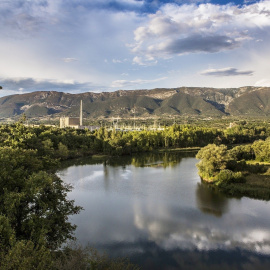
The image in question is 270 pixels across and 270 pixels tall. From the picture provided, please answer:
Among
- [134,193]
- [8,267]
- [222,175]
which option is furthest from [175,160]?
[8,267]

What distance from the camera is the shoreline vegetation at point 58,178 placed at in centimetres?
1216

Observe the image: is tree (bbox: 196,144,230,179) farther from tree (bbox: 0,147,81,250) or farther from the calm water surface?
tree (bbox: 0,147,81,250)

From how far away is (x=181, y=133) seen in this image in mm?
81312

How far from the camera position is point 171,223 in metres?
23.4

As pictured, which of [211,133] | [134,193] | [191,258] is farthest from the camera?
[211,133]

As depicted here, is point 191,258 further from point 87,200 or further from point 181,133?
point 181,133

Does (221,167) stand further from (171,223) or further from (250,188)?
(171,223)

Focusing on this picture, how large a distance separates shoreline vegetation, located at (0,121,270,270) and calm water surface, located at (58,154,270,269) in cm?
229

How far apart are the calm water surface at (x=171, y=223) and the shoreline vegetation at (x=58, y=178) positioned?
2.29 m

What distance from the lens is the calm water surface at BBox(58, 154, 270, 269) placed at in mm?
18156

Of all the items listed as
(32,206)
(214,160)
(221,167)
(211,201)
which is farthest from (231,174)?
(32,206)

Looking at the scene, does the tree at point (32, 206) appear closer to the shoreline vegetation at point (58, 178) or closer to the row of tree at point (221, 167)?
the shoreline vegetation at point (58, 178)

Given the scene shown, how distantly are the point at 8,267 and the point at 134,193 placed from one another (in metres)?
24.0

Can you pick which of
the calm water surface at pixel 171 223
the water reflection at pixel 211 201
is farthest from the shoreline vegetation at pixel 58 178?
the calm water surface at pixel 171 223
